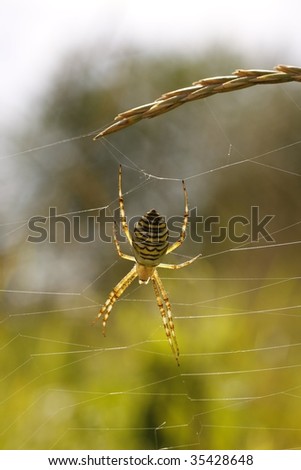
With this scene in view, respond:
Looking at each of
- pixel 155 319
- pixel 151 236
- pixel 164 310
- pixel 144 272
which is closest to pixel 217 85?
pixel 151 236

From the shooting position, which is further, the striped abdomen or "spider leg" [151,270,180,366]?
"spider leg" [151,270,180,366]

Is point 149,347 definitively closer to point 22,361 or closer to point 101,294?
point 22,361

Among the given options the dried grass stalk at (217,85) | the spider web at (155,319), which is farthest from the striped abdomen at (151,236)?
the dried grass stalk at (217,85)

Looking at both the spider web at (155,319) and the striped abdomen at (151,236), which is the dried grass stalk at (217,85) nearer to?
the striped abdomen at (151,236)

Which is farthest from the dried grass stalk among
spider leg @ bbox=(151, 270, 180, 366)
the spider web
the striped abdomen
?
spider leg @ bbox=(151, 270, 180, 366)

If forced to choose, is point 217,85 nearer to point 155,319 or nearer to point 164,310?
point 164,310

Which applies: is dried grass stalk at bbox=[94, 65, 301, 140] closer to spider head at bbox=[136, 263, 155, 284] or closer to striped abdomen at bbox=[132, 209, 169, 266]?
striped abdomen at bbox=[132, 209, 169, 266]
